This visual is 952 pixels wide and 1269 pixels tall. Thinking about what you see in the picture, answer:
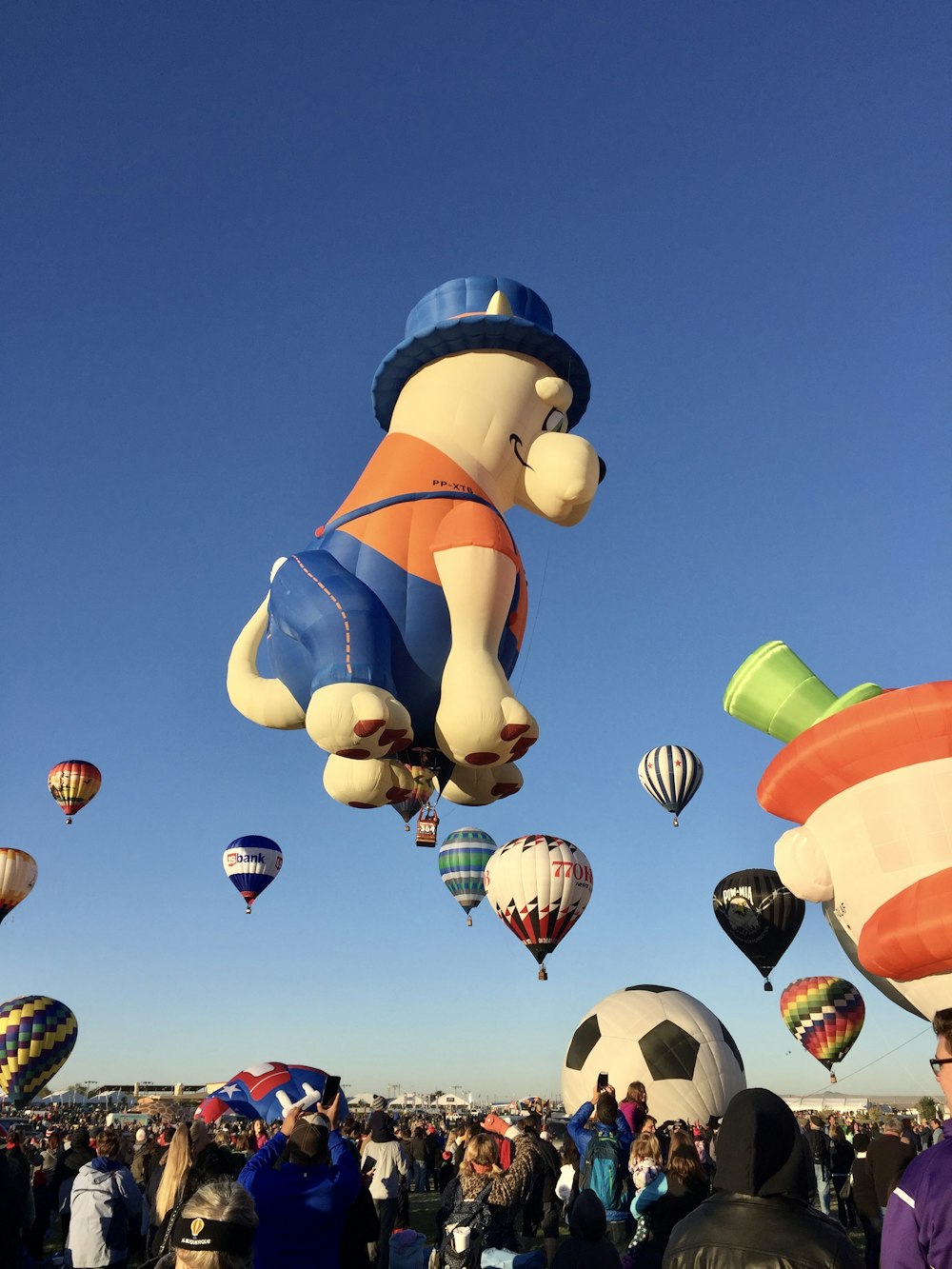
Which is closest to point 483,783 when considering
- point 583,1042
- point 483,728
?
point 483,728

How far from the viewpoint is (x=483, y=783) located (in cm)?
764

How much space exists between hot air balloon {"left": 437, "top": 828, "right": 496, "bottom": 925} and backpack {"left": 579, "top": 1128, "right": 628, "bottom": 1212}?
12.8 meters

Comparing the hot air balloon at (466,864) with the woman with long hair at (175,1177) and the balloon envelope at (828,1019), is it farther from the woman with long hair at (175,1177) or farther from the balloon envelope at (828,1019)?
the woman with long hair at (175,1177)

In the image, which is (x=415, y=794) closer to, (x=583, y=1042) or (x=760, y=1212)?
(x=583, y=1042)

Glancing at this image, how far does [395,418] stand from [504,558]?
73.0 inches

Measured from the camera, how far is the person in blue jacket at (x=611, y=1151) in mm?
4766

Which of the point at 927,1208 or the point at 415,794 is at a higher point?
the point at 415,794

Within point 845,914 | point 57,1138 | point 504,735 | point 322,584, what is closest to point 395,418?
point 322,584

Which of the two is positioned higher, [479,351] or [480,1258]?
[479,351]

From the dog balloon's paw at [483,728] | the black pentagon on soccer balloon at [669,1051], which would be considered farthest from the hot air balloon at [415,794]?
the black pentagon on soccer balloon at [669,1051]

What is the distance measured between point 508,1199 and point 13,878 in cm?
1807

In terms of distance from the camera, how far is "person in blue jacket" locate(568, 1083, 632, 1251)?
4766 mm

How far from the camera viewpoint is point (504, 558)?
712cm

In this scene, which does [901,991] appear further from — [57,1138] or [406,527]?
[57,1138]
